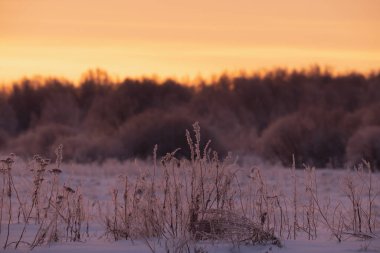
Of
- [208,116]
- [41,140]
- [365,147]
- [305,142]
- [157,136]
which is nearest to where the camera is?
[365,147]

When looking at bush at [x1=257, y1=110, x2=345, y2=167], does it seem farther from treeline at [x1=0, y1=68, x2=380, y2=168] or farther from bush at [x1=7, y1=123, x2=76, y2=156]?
bush at [x1=7, y1=123, x2=76, y2=156]

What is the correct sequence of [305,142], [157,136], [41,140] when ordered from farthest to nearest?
[41,140] < [157,136] < [305,142]

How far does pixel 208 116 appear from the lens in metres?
51.3

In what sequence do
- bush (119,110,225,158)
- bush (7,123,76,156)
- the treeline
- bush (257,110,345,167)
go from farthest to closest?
bush (7,123,76,156)
bush (119,110,225,158)
the treeline
bush (257,110,345,167)

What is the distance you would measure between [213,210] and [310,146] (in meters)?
20.7

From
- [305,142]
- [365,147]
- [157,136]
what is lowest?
[365,147]

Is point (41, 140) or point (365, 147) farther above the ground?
point (41, 140)

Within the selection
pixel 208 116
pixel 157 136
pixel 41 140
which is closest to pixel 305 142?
pixel 157 136

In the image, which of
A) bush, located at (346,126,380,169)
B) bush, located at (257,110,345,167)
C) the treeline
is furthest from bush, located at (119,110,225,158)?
bush, located at (346,126,380,169)

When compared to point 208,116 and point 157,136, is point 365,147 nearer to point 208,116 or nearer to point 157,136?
point 157,136

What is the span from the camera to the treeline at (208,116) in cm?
2823

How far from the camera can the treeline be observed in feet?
92.6

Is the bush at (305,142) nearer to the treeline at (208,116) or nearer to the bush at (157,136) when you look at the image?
the treeline at (208,116)

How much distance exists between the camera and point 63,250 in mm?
6652
